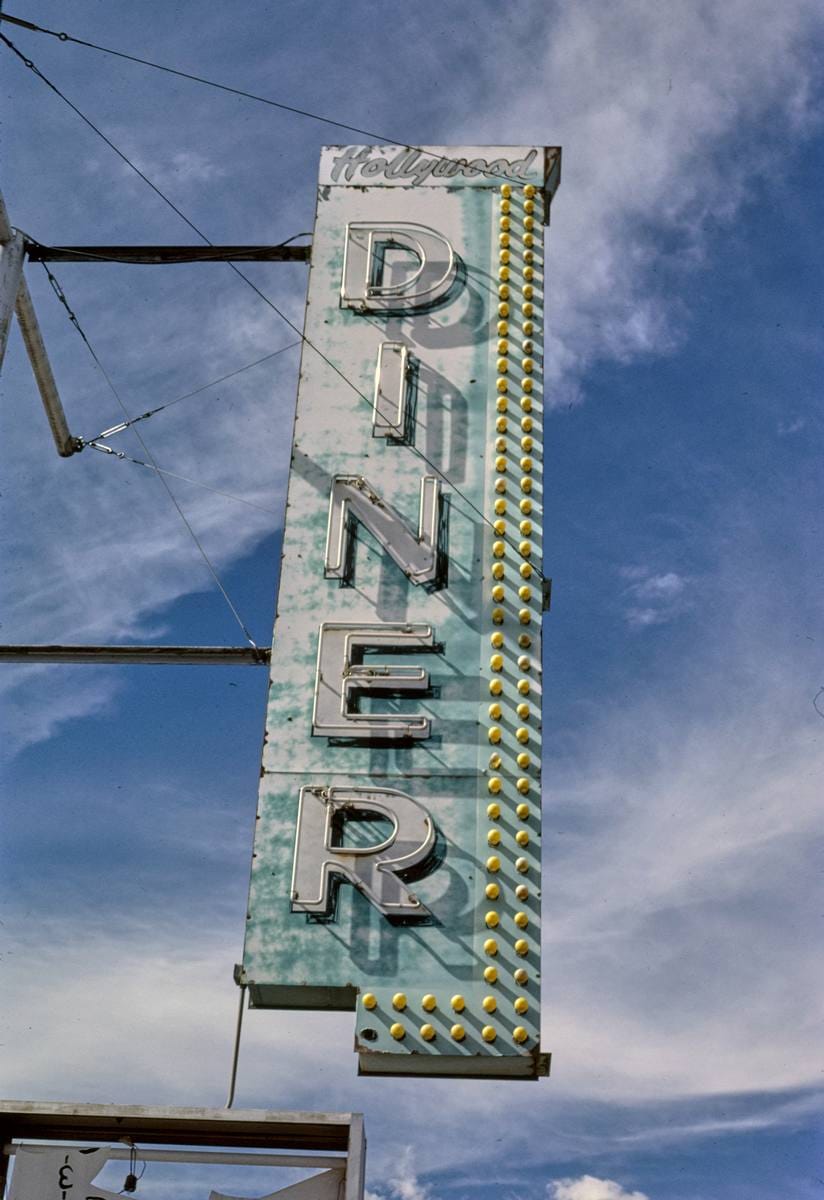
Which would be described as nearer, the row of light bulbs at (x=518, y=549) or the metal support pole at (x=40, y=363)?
the row of light bulbs at (x=518, y=549)

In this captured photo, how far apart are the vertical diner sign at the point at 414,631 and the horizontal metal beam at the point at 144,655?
0.33 m

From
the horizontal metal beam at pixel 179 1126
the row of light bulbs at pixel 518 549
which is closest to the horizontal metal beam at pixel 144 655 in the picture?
Result: the row of light bulbs at pixel 518 549

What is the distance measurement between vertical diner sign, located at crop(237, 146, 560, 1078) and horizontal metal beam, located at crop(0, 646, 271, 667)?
1.09 feet

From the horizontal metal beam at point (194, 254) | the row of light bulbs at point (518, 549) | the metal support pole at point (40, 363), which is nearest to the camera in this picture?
the row of light bulbs at point (518, 549)

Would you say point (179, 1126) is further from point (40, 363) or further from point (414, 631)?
point (40, 363)

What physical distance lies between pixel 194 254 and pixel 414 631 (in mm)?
5764

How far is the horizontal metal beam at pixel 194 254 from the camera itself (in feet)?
57.4

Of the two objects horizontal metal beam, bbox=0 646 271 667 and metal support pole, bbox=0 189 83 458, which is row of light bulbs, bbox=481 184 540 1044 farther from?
metal support pole, bbox=0 189 83 458

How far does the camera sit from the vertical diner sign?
13.2 meters

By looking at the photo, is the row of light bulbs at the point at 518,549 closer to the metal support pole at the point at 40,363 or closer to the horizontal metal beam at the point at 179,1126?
the horizontal metal beam at the point at 179,1126

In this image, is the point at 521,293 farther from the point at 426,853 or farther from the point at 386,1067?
the point at 386,1067

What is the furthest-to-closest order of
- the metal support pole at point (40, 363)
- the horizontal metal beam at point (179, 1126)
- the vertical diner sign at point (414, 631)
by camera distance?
1. the metal support pole at point (40, 363)
2. the vertical diner sign at point (414, 631)
3. the horizontal metal beam at point (179, 1126)

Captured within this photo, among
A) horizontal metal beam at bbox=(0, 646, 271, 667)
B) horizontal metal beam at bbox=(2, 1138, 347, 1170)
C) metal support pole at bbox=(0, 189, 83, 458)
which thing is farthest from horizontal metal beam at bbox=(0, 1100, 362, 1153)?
metal support pole at bbox=(0, 189, 83, 458)

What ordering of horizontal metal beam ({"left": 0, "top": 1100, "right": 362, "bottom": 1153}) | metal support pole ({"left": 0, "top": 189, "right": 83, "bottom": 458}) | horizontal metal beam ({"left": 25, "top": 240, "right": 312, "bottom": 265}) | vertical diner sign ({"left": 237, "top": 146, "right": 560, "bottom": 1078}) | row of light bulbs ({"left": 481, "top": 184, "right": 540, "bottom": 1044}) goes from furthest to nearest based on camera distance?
horizontal metal beam ({"left": 25, "top": 240, "right": 312, "bottom": 265})
metal support pole ({"left": 0, "top": 189, "right": 83, "bottom": 458})
row of light bulbs ({"left": 481, "top": 184, "right": 540, "bottom": 1044})
vertical diner sign ({"left": 237, "top": 146, "right": 560, "bottom": 1078})
horizontal metal beam ({"left": 0, "top": 1100, "right": 362, "bottom": 1153})
